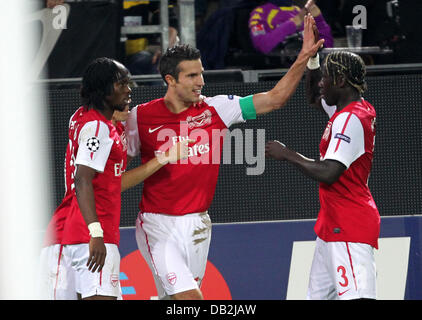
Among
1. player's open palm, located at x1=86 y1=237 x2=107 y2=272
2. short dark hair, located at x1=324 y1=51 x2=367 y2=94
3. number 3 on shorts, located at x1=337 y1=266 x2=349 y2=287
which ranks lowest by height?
number 3 on shorts, located at x1=337 y1=266 x2=349 y2=287

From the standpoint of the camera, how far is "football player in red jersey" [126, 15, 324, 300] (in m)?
4.02

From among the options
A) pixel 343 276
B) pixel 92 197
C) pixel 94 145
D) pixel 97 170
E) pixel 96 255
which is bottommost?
pixel 343 276

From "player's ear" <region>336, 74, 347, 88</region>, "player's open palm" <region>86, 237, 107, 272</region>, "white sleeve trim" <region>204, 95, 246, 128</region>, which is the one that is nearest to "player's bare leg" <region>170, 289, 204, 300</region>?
"player's open palm" <region>86, 237, 107, 272</region>

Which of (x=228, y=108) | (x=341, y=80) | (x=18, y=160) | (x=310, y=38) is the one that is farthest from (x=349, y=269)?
(x=18, y=160)

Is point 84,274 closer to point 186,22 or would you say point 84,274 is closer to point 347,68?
point 347,68

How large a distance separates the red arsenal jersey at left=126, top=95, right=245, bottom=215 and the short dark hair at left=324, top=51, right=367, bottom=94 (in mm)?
590

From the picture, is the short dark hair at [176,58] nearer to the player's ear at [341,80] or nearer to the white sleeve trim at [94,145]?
the white sleeve trim at [94,145]

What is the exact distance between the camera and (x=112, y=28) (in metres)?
5.77

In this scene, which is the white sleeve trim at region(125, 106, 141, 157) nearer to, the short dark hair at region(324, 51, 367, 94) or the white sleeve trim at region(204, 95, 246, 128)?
the white sleeve trim at region(204, 95, 246, 128)

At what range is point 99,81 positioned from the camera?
3.64 metres

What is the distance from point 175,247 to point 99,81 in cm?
107

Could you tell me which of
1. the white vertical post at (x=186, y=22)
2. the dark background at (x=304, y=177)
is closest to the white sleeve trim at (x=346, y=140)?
the dark background at (x=304, y=177)

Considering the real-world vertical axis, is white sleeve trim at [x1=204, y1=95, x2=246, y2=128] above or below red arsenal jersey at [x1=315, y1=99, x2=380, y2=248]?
above

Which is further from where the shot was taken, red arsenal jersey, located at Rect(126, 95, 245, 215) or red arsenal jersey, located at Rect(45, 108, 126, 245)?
red arsenal jersey, located at Rect(126, 95, 245, 215)
